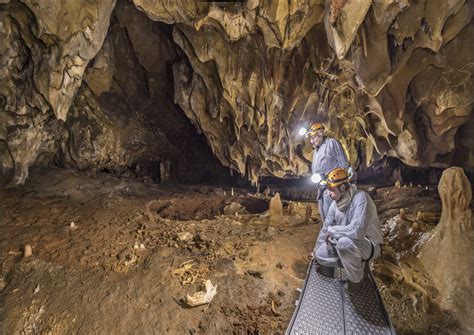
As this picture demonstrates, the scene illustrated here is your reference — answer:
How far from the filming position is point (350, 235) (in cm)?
303

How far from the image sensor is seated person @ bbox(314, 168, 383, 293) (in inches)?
119

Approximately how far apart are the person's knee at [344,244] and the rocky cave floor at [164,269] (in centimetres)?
97

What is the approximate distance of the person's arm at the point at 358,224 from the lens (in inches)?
118

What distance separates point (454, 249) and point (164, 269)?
4.22 metres

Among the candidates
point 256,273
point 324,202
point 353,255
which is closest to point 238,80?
point 324,202

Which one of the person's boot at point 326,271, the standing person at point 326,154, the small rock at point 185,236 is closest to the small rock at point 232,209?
the small rock at point 185,236

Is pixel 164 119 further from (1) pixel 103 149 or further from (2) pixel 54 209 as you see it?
(2) pixel 54 209

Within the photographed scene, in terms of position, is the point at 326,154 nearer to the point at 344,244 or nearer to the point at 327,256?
the point at 327,256

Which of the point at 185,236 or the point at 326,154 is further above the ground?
the point at 326,154

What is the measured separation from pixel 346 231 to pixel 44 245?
16.9 ft

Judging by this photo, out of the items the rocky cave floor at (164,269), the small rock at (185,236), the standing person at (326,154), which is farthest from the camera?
the small rock at (185,236)

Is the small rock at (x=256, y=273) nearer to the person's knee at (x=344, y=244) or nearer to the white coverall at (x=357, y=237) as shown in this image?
the white coverall at (x=357, y=237)

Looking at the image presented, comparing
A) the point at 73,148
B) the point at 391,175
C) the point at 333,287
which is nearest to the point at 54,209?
the point at 73,148

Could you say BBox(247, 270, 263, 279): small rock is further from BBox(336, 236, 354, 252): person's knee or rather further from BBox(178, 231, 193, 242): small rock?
BBox(178, 231, 193, 242): small rock
